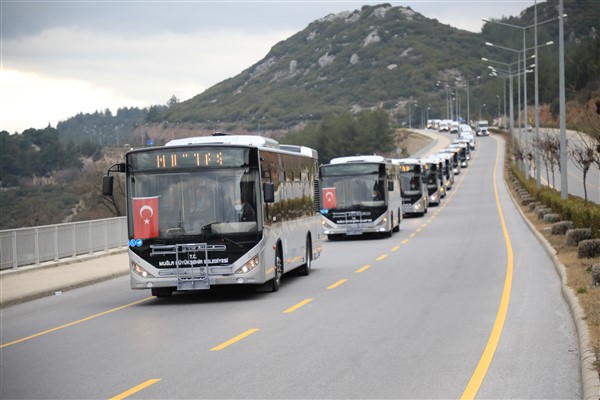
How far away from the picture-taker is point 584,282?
18484mm

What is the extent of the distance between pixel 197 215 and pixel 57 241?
42.2 feet

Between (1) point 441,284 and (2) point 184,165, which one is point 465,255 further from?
(2) point 184,165

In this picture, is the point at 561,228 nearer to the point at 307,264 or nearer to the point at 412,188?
the point at 307,264

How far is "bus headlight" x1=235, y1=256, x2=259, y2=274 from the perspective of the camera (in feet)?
63.9

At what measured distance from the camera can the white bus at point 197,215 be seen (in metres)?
19.4

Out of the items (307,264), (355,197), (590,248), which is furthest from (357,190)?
(590,248)

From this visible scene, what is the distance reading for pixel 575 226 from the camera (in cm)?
2934

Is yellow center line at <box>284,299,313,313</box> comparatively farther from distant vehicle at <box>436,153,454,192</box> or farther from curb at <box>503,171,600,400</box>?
distant vehicle at <box>436,153,454,192</box>

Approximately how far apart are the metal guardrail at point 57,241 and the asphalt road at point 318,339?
394cm

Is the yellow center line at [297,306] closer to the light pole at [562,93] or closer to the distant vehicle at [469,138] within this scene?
the light pole at [562,93]

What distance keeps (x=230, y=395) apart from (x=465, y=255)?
65.5 ft

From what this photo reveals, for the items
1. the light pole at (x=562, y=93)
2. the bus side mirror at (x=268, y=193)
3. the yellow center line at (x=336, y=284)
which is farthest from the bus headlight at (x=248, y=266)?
the light pole at (x=562, y=93)

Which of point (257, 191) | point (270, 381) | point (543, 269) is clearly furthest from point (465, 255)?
point (270, 381)

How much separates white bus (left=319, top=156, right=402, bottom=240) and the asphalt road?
13.3 meters
